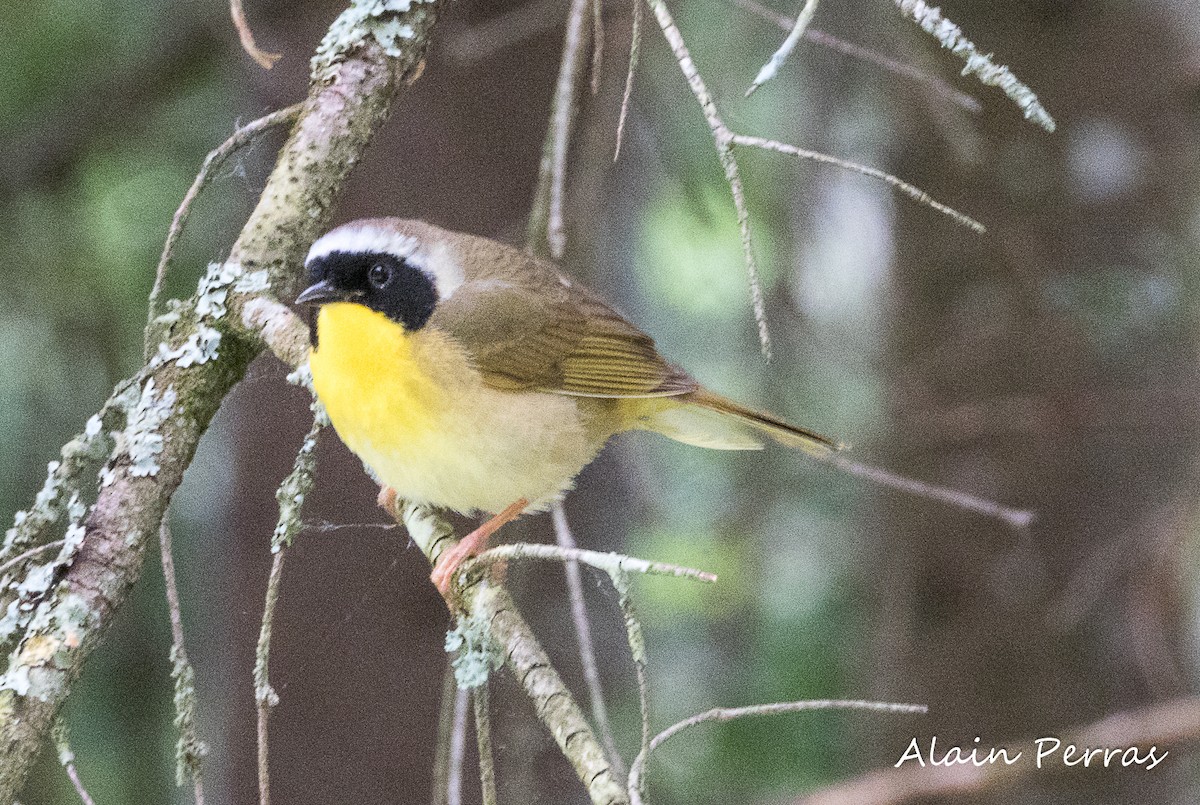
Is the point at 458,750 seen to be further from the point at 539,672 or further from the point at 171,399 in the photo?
the point at 171,399

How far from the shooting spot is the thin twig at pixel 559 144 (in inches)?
91.4

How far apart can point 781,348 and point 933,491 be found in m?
0.86

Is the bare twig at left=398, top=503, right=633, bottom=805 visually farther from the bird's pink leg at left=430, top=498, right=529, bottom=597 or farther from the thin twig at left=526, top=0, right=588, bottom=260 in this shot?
the thin twig at left=526, top=0, right=588, bottom=260

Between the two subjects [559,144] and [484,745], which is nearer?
[484,745]

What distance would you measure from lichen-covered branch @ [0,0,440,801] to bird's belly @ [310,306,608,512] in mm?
150

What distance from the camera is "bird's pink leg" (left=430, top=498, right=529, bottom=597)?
2078mm

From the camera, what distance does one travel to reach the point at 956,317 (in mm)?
3447

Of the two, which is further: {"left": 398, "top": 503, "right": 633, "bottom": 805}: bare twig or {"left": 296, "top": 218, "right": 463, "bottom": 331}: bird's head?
{"left": 296, "top": 218, "right": 463, "bottom": 331}: bird's head

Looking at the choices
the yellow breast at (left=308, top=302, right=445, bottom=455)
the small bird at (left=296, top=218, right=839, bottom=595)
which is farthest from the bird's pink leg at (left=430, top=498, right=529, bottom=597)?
the yellow breast at (left=308, top=302, right=445, bottom=455)

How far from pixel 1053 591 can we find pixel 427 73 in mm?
2168

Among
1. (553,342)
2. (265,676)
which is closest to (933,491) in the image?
(553,342)

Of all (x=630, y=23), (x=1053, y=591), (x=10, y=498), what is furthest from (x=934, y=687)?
(x=10, y=498)

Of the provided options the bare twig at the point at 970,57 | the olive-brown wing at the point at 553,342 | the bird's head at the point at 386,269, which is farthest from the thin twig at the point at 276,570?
the bare twig at the point at 970,57

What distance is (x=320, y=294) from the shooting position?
6.65ft
